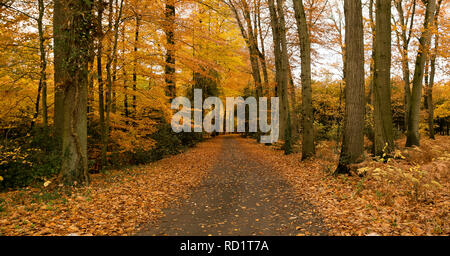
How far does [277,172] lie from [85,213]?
7.13 m

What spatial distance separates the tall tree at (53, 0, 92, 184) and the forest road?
11.0ft

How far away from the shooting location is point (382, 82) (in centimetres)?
905

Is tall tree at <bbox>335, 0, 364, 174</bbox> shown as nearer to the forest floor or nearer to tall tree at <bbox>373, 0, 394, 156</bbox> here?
the forest floor

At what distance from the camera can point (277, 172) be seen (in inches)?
410

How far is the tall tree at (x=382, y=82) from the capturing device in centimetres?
899

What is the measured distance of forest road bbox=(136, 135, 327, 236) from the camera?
476 centimetres

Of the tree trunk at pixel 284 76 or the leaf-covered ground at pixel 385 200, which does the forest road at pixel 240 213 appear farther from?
the tree trunk at pixel 284 76

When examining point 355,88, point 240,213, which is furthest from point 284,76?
point 240,213

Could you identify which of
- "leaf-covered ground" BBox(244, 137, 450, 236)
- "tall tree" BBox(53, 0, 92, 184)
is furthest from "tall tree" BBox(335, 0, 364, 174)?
"tall tree" BBox(53, 0, 92, 184)

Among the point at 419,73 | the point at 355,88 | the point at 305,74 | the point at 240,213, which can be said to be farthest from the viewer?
the point at 419,73

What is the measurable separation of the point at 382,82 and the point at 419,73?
5.66 m

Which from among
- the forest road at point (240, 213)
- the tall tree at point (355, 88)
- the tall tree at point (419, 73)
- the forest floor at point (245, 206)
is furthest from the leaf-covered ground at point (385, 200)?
the tall tree at point (419, 73)

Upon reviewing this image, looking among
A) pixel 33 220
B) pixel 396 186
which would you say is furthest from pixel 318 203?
pixel 33 220

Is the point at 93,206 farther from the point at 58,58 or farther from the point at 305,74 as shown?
the point at 305,74
